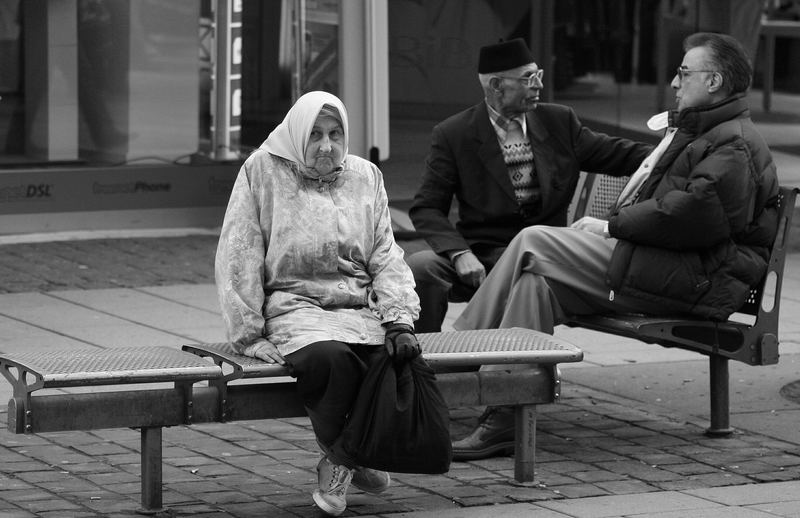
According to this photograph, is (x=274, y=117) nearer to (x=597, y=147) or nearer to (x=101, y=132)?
(x=101, y=132)

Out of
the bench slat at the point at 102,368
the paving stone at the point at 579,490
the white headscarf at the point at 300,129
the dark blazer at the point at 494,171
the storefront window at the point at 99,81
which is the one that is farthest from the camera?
the storefront window at the point at 99,81

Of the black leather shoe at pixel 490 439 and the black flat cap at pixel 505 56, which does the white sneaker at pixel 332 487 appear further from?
the black flat cap at pixel 505 56

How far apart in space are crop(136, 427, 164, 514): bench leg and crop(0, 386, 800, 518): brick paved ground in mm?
72

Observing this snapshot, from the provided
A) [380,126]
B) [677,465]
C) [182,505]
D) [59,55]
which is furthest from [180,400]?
Answer: [59,55]

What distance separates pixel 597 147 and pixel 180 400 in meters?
2.29

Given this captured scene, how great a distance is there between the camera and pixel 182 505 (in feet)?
16.2

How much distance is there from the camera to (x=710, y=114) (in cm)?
579

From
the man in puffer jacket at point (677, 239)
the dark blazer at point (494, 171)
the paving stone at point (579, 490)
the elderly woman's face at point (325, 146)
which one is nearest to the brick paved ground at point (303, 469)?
the paving stone at point (579, 490)

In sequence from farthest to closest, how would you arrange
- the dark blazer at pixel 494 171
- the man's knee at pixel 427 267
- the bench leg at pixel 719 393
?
1. the dark blazer at pixel 494 171
2. the man's knee at pixel 427 267
3. the bench leg at pixel 719 393

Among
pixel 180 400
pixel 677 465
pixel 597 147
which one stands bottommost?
pixel 677 465

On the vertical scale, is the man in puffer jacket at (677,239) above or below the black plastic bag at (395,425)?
above

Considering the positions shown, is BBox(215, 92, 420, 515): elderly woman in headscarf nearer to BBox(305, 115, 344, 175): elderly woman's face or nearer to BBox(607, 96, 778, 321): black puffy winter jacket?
BBox(305, 115, 344, 175): elderly woman's face

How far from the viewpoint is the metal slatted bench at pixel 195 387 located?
463cm

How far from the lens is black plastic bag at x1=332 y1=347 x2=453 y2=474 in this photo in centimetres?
475
